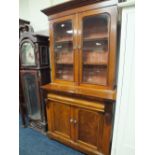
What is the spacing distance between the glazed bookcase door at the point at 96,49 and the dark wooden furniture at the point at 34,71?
2.23 feet

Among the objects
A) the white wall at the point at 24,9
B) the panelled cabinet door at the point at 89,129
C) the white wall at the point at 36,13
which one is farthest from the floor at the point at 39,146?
the white wall at the point at 24,9

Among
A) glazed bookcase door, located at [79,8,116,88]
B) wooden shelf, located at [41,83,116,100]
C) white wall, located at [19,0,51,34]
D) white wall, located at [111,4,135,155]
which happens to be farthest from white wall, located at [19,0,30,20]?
white wall, located at [111,4,135,155]

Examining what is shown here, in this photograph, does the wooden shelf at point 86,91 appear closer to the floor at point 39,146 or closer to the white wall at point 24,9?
the floor at point 39,146

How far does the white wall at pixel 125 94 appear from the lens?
1059mm

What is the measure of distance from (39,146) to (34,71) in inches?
43.8

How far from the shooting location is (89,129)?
147cm

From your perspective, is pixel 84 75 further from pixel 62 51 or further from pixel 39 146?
pixel 39 146

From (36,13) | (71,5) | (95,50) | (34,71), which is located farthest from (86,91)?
(36,13)

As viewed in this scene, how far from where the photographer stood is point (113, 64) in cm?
132

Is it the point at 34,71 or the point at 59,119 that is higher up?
the point at 34,71

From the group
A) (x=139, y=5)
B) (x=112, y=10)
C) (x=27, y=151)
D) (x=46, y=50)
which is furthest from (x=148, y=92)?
(x=27, y=151)

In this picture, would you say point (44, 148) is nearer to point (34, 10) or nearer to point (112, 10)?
point (112, 10)

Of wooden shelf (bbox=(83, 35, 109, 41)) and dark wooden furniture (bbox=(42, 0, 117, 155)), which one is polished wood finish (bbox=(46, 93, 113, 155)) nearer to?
dark wooden furniture (bbox=(42, 0, 117, 155))
